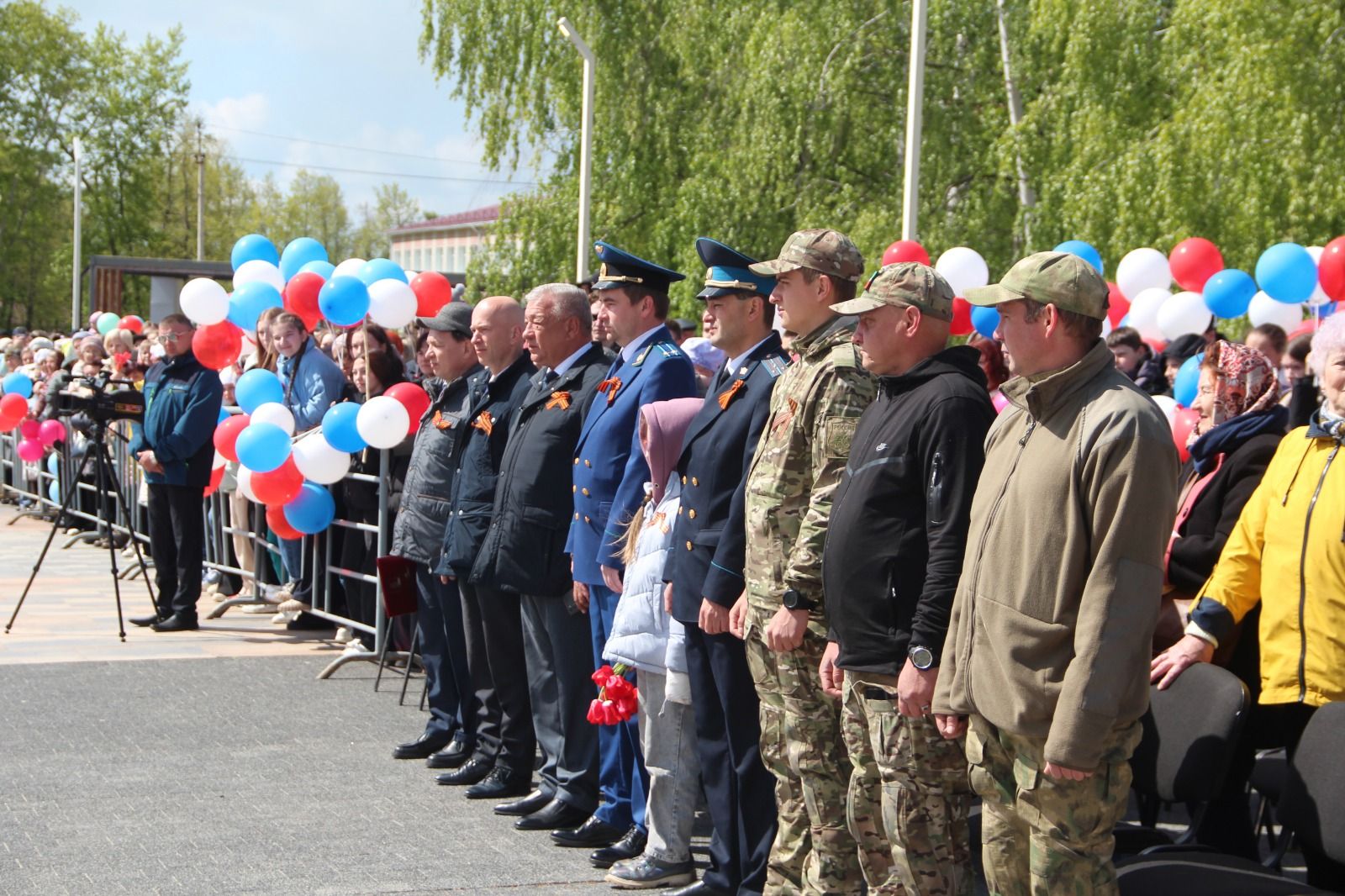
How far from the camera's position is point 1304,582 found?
4441 millimetres

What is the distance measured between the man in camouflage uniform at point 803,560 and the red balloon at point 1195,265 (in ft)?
24.4

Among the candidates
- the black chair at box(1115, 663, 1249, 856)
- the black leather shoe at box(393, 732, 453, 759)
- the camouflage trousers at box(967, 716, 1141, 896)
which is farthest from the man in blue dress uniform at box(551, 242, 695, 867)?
the camouflage trousers at box(967, 716, 1141, 896)

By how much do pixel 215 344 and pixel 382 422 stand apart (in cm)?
291

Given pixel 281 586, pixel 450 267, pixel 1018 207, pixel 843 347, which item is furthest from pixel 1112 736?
pixel 450 267

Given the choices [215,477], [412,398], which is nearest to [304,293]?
[412,398]

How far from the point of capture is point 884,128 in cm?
2270

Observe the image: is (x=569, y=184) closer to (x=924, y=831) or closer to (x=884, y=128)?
(x=884, y=128)

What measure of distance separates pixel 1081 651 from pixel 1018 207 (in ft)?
63.8

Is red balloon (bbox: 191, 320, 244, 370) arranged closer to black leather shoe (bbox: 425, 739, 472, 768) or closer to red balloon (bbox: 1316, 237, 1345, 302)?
black leather shoe (bbox: 425, 739, 472, 768)

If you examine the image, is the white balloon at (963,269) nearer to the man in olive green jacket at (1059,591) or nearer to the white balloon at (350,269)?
the white balloon at (350,269)

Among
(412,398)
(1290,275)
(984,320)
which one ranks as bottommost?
(412,398)

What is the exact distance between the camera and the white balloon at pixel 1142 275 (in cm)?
1174

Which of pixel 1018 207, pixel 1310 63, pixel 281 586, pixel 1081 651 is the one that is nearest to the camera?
pixel 1081 651

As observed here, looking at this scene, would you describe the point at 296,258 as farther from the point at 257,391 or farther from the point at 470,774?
Answer: the point at 470,774
